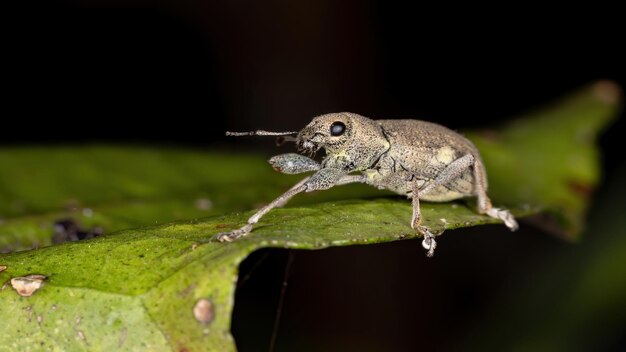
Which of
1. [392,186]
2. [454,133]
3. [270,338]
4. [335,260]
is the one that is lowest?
[270,338]

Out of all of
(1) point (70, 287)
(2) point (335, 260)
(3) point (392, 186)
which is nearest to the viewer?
(1) point (70, 287)

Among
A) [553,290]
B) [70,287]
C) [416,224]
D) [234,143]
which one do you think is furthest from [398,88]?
[70,287]

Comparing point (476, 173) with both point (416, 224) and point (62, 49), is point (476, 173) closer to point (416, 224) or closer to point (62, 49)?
point (416, 224)

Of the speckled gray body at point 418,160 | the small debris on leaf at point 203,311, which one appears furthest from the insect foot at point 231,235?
the speckled gray body at point 418,160

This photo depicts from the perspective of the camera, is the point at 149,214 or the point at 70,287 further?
the point at 149,214

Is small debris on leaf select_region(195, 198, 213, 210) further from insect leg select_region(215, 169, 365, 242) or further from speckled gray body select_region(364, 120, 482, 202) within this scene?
speckled gray body select_region(364, 120, 482, 202)

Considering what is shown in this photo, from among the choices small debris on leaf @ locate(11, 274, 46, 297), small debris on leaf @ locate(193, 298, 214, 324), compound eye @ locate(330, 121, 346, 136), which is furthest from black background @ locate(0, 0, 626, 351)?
small debris on leaf @ locate(193, 298, 214, 324)
